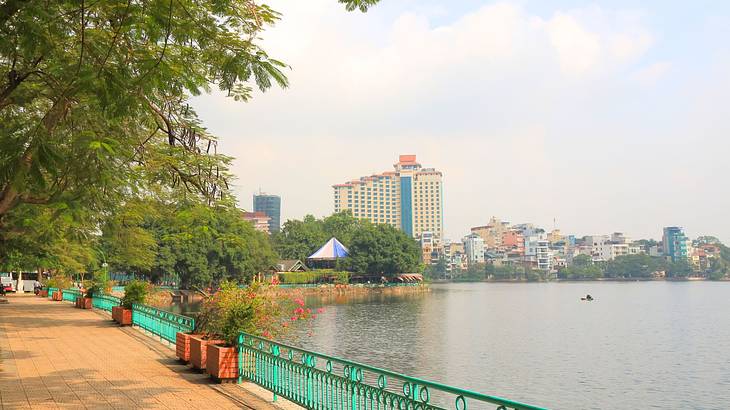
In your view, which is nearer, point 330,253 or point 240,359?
point 240,359

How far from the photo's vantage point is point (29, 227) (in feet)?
57.7

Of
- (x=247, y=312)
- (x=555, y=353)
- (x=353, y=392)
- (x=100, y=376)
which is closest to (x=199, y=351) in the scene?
(x=247, y=312)

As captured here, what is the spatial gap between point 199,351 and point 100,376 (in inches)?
75.4

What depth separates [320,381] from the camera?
27.2 feet

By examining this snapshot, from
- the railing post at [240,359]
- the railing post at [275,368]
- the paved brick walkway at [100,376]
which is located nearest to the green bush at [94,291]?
the paved brick walkway at [100,376]

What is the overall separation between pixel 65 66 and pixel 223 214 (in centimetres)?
778

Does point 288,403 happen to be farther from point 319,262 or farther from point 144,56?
point 319,262

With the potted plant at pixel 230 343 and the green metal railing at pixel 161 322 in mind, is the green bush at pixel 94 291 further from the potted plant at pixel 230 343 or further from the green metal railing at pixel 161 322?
the potted plant at pixel 230 343

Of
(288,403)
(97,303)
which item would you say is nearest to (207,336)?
(288,403)

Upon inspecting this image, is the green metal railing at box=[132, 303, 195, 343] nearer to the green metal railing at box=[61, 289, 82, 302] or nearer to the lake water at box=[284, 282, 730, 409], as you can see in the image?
the lake water at box=[284, 282, 730, 409]

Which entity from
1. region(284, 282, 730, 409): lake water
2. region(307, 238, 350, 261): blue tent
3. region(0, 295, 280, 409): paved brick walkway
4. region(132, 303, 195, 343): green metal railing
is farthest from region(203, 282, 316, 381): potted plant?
region(307, 238, 350, 261): blue tent

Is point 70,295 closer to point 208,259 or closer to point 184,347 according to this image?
point 184,347

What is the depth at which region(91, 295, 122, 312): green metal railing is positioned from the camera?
27.2m

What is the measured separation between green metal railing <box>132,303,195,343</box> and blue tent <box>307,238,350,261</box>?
88.4m
